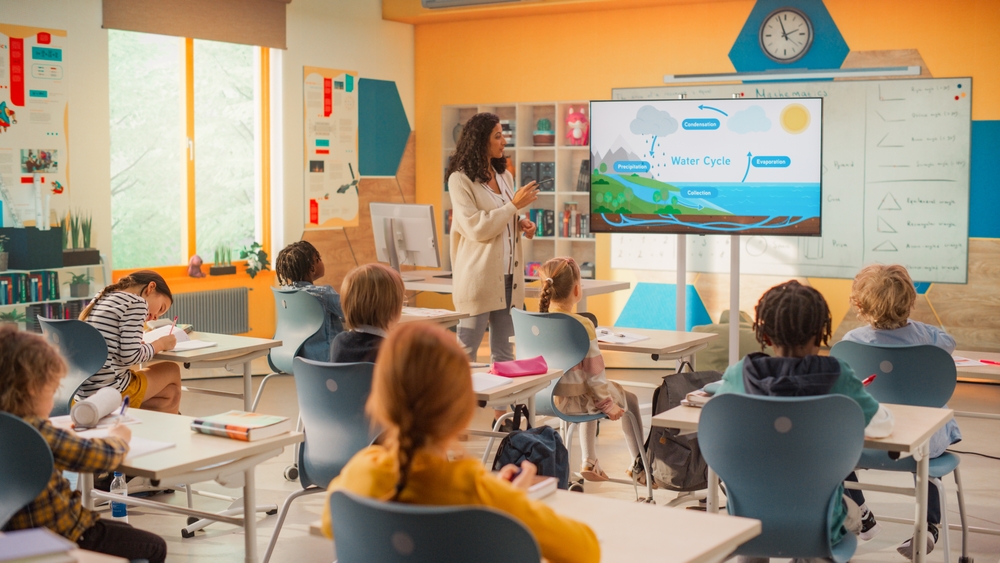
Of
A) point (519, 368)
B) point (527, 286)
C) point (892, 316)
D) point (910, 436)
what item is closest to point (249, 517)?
point (519, 368)

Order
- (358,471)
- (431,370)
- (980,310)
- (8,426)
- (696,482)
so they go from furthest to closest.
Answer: (980,310)
(696,482)
(8,426)
(358,471)
(431,370)

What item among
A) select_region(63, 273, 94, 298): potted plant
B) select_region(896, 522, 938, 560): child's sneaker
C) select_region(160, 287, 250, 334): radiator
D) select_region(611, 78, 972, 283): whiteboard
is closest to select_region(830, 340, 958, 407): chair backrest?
select_region(896, 522, 938, 560): child's sneaker

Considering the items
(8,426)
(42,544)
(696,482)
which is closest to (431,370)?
(42,544)

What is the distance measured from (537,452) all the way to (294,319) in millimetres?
2154

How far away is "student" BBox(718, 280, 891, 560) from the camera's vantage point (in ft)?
8.28

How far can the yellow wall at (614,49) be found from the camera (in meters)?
6.99

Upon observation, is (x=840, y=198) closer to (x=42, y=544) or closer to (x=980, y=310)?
(x=980, y=310)

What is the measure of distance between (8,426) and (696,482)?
2.84 meters

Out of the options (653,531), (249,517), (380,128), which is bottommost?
(249,517)

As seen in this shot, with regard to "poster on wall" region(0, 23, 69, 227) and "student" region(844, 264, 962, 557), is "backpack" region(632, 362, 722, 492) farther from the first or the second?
"poster on wall" region(0, 23, 69, 227)

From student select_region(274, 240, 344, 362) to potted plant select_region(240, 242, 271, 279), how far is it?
300 centimetres

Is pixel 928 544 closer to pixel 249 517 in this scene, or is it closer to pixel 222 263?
pixel 249 517

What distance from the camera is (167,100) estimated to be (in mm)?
7391

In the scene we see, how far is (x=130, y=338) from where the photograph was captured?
4035 millimetres
